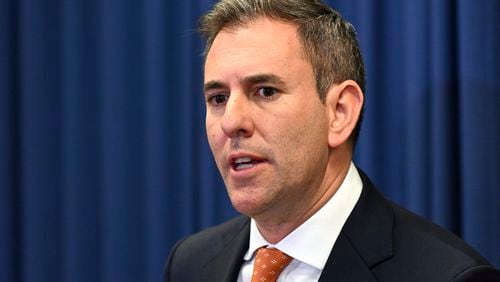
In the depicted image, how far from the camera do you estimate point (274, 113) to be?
150 centimetres

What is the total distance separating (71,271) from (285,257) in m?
0.88

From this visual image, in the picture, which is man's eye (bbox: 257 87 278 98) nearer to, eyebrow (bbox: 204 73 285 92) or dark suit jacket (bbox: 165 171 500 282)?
eyebrow (bbox: 204 73 285 92)

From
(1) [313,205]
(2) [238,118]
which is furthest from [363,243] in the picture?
(2) [238,118]

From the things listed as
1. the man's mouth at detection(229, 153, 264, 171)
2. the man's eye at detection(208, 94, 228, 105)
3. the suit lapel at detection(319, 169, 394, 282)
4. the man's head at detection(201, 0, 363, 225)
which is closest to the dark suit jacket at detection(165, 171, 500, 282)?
the suit lapel at detection(319, 169, 394, 282)

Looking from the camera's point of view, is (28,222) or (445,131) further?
(28,222)

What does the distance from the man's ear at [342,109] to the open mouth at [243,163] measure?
0.18 m

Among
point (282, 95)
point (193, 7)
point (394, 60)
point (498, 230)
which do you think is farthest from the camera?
point (193, 7)

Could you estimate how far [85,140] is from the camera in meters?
2.20

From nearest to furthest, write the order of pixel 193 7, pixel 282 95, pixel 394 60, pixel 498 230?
1. pixel 282 95
2. pixel 498 230
3. pixel 394 60
4. pixel 193 7

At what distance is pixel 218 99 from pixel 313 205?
12.4 inches

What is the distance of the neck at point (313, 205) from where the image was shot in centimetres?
160

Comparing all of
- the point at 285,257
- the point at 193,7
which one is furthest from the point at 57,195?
the point at 285,257

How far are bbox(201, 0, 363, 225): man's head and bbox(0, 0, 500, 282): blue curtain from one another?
362mm

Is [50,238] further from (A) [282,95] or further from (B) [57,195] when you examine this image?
(A) [282,95]
